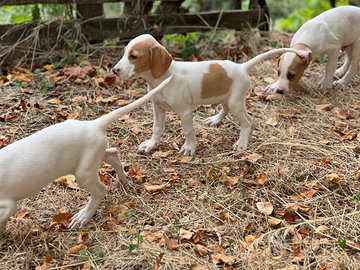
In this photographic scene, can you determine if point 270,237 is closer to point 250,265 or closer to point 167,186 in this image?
point 250,265

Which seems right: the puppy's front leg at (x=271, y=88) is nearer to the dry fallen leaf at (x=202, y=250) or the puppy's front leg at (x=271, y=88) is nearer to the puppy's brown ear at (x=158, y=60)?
the puppy's brown ear at (x=158, y=60)

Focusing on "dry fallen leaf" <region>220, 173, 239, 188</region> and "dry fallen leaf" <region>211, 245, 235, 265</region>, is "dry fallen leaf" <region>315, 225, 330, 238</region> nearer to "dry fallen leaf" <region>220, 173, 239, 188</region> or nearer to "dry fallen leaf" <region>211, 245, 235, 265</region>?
"dry fallen leaf" <region>211, 245, 235, 265</region>

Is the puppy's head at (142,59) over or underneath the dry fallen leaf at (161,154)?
over

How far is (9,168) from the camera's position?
2.31m

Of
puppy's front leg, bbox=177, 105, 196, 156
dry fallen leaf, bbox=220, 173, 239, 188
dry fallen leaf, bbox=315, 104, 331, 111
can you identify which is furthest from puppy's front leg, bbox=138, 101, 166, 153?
dry fallen leaf, bbox=315, 104, 331, 111

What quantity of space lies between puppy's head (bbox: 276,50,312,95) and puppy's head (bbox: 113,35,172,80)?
1.89m

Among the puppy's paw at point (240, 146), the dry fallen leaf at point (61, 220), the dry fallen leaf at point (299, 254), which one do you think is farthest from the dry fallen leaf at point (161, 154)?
the dry fallen leaf at point (299, 254)

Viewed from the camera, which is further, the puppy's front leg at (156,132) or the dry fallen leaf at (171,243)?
the puppy's front leg at (156,132)

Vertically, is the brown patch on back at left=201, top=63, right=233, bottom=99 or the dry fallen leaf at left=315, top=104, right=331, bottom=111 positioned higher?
the brown patch on back at left=201, top=63, right=233, bottom=99

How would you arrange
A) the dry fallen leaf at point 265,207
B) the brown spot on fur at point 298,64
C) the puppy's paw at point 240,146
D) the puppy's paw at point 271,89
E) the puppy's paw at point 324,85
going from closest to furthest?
the dry fallen leaf at point 265,207 → the puppy's paw at point 240,146 → the brown spot on fur at point 298,64 → the puppy's paw at point 271,89 → the puppy's paw at point 324,85

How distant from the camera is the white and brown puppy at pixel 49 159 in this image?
2.32 meters

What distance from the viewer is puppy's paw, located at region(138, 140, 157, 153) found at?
3.58 m

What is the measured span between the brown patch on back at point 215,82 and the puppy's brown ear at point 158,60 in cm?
A: 41

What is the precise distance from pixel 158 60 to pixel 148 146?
3.03ft
